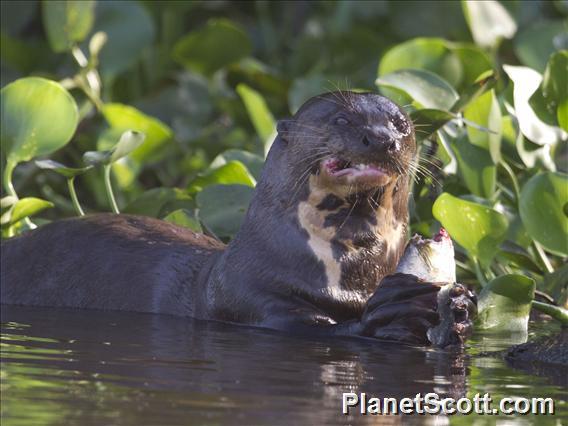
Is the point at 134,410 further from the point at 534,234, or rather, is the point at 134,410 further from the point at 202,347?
the point at 534,234

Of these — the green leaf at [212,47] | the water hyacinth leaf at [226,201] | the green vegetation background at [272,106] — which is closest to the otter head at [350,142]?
the green vegetation background at [272,106]

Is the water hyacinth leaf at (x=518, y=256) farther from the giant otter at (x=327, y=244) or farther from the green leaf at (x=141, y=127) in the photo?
the green leaf at (x=141, y=127)

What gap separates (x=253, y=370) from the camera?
3.93m

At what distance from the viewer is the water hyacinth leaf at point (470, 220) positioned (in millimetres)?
5129

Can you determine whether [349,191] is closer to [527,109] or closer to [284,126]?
[284,126]

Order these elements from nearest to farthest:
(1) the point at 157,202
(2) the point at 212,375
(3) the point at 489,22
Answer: (2) the point at 212,375 → (1) the point at 157,202 → (3) the point at 489,22

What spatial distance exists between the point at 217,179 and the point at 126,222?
27.1 inches

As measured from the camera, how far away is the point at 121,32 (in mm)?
7961

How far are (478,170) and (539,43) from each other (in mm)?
1918

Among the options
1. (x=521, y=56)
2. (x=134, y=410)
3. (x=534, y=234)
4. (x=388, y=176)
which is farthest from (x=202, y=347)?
(x=521, y=56)

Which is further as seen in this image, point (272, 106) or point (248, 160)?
point (272, 106)

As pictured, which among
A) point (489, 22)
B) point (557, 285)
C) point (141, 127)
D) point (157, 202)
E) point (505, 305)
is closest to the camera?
point (505, 305)

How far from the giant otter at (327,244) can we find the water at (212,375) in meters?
0.11

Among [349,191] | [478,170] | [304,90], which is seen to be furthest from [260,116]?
[349,191]
